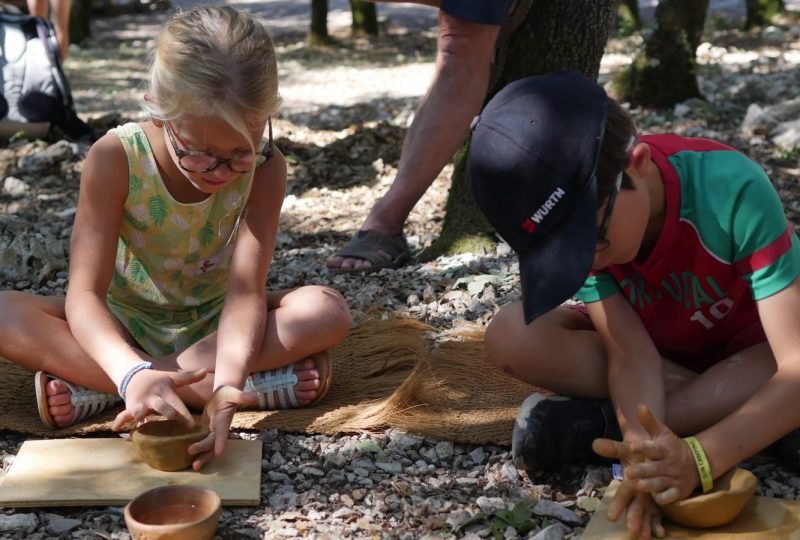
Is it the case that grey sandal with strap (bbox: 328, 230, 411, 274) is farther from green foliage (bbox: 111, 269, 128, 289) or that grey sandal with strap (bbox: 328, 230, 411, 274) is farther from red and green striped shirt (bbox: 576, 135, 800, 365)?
red and green striped shirt (bbox: 576, 135, 800, 365)

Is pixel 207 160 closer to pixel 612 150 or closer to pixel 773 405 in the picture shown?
pixel 612 150

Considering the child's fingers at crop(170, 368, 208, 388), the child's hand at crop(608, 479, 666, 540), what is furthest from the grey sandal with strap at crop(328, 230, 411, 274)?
the child's hand at crop(608, 479, 666, 540)

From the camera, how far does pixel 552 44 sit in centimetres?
378

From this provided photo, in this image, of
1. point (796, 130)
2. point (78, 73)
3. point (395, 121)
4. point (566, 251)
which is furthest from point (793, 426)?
point (78, 73)

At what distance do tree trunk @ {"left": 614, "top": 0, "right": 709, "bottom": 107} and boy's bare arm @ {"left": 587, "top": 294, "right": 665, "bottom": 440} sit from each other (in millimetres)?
3878

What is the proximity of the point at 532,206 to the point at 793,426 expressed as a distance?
0.72 meters

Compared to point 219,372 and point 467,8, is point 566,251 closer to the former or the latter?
point 219,372

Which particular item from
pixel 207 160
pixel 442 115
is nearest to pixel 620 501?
pixel 207 160

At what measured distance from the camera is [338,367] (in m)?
2.96

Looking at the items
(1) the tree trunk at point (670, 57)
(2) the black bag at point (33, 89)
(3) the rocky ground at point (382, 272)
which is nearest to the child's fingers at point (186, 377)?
(3) the rocky ground at point (382, 272)

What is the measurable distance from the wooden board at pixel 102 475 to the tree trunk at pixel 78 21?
1037cm

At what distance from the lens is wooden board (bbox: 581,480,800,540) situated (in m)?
1.97

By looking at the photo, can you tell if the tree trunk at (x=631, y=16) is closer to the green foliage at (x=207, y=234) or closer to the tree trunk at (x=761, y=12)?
the tree trunk at (x=761, y=12)

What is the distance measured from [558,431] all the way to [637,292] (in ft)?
1.17
